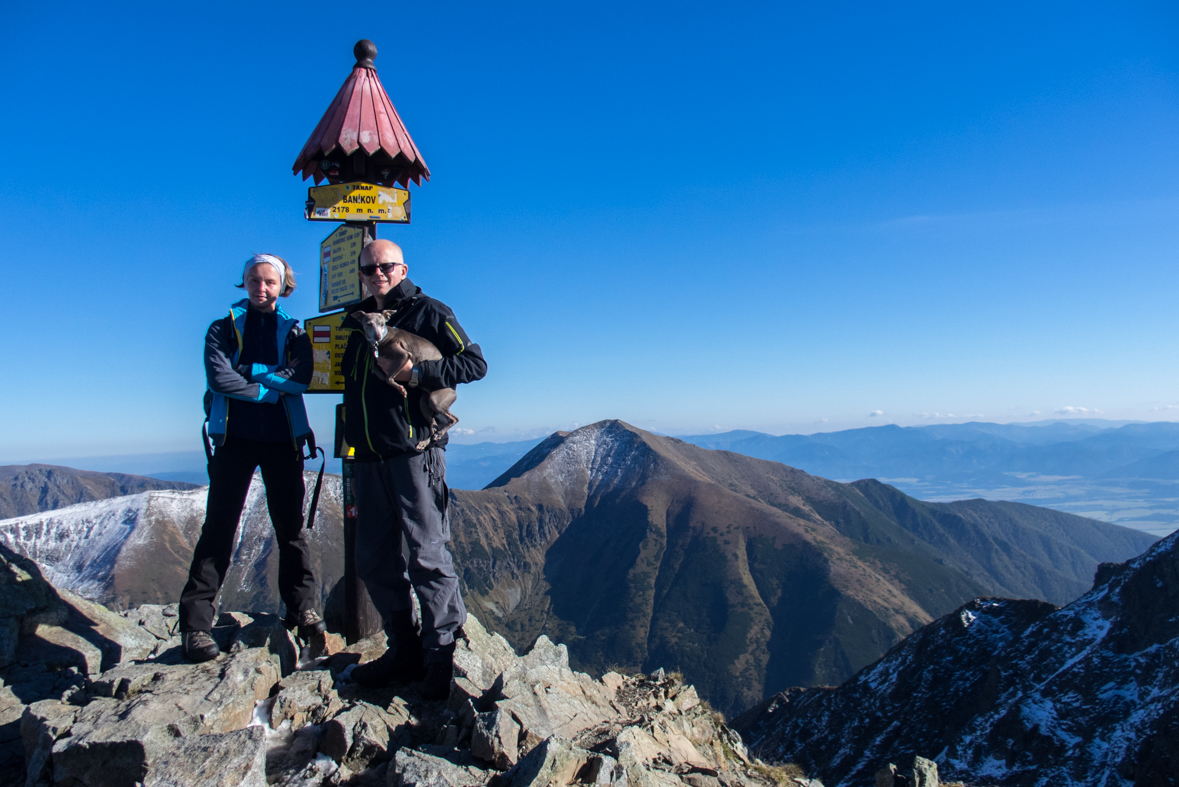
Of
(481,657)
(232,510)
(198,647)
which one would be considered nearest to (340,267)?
(232,510)

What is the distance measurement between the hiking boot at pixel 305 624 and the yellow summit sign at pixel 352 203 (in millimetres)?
5041

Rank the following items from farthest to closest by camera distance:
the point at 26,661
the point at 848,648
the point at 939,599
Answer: the point at 939,599 < the point at 848,648 < the point at 26,661

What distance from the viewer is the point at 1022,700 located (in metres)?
60.2

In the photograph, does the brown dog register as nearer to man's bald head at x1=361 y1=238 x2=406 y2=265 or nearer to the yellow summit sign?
man's bald head at x1=361 y1=238 x2=406 y2=265

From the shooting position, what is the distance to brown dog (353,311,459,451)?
18.6 feet

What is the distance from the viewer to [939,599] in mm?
198500

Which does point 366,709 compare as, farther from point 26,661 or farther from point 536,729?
point 26,661

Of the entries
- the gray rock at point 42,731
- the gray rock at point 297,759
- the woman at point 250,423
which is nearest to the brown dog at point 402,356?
the woman at point 250,423

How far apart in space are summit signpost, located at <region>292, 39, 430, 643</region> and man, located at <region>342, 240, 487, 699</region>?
1.59 m

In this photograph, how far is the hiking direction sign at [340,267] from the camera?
26.2 ft

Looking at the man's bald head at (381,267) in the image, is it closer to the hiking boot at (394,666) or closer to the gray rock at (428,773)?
the hiking boot at (394,666)

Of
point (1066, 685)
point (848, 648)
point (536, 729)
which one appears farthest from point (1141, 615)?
point (848, 648)

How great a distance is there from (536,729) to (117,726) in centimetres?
333

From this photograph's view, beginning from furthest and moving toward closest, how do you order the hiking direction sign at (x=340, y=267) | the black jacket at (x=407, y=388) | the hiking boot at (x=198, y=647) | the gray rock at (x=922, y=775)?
the gray rock at (x=922, y=775), the hiking direction sign at (x=340, y=267), the hiking boot at (x=198, y=647), the black jacket at (x=407, y=388)
